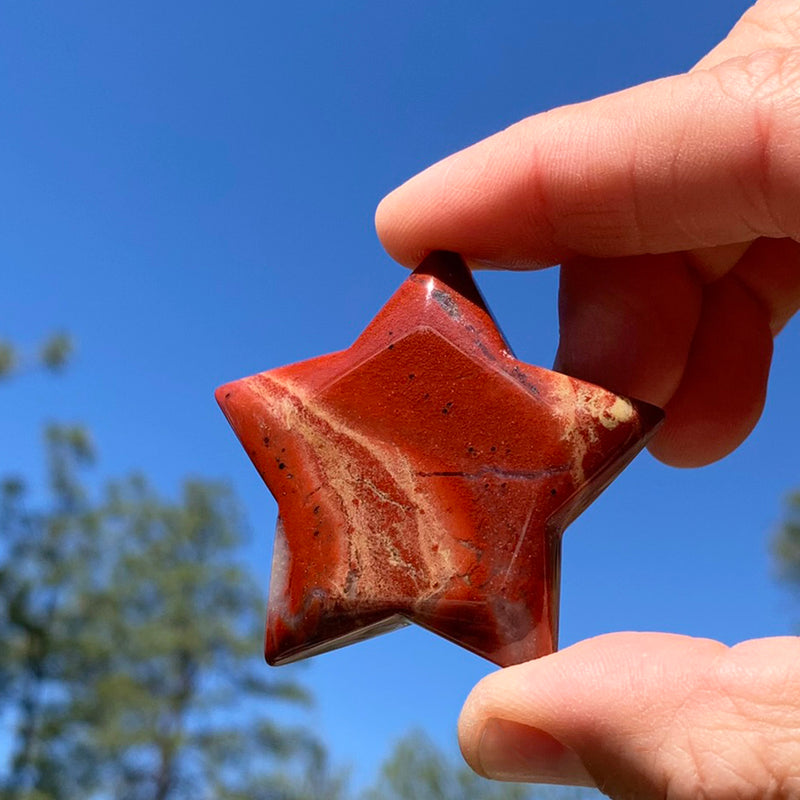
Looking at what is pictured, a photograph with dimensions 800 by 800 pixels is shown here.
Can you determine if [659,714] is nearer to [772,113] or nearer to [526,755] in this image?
[526,755]

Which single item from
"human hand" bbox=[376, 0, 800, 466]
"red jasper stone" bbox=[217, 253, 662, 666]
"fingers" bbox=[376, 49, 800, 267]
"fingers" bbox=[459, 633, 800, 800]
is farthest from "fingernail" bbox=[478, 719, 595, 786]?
"fingers" bbox=[376, 49, 800, 267]

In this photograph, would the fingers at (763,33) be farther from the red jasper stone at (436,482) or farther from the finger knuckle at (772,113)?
the red jasper stone at (436,482)

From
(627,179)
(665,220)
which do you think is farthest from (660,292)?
(627,179)

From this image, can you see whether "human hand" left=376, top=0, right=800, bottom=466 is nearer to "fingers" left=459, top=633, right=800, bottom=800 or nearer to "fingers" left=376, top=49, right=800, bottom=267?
"fingers" left=376, top=49, right=800, bottom=267

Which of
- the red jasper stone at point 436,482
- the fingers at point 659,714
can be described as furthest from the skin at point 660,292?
the red jasper stone at point 436,482

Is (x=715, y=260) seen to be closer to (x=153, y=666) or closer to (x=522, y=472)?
(x=522, y=472)
